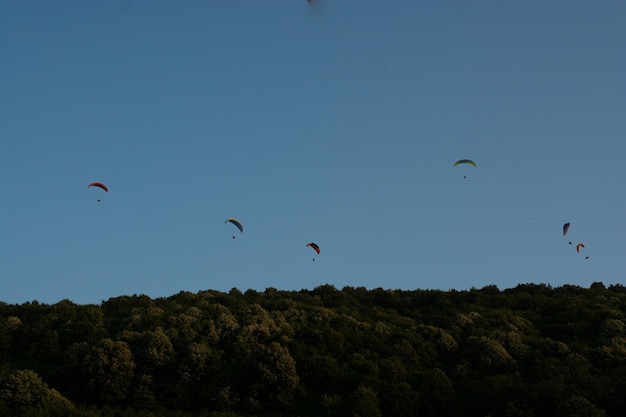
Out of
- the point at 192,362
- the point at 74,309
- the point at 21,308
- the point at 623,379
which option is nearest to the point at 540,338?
the point at 623,379

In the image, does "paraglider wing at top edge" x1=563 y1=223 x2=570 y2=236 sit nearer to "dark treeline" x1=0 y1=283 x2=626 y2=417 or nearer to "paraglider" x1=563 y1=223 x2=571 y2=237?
"paraglider" x1=563 y1=223 x2=571 y2=237

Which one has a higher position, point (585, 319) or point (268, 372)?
point (585, 319)

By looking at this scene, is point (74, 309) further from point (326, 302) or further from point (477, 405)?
point (477, 405)

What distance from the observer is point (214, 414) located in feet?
115

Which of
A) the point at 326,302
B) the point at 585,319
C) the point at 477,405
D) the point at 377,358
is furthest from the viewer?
the point at 326,302

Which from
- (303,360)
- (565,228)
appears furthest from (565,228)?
(303,360)

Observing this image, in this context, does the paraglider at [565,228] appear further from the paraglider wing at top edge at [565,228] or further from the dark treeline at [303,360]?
the dark treeline at [303,360]

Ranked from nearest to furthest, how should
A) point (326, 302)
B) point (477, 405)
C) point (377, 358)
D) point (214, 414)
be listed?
point (214, 414)
point (477, 405)
point (377, 358)
point (326, 302)

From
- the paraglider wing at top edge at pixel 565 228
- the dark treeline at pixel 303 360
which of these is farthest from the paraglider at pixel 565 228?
the dark treeline at pixel 303 360

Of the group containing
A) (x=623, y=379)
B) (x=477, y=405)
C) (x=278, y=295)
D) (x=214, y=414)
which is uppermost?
(x=278, y=295)

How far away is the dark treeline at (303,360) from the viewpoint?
118 ft

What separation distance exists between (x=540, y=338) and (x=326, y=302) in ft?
63.4

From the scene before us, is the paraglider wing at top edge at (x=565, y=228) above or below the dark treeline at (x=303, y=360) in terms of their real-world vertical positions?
above

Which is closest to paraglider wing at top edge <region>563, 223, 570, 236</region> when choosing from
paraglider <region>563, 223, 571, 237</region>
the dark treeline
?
paraglider <region>563, 223, 571, 237</region>
